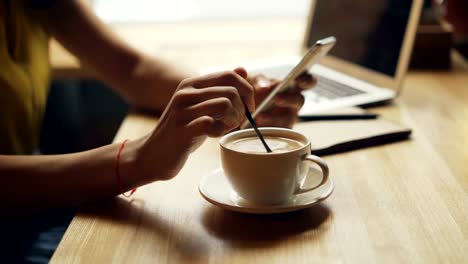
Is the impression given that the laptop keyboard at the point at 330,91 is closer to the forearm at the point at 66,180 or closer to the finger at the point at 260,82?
the finger at the point at 260,82

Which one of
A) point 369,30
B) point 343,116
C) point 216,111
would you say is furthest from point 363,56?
point 216,111

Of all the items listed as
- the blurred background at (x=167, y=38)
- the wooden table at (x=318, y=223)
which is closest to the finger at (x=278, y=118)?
the wooden table at (x=318, y=223)

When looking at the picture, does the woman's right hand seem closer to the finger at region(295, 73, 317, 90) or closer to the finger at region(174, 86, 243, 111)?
the finger at region(174, 86, 243, 111)

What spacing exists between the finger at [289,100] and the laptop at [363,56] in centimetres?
9

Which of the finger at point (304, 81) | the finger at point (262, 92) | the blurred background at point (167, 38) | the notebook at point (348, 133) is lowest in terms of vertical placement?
the blurred background at point (167, 38)

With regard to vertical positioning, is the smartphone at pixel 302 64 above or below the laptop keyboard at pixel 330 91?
above

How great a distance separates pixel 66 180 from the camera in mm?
736

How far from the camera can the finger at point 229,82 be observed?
2.41 ft

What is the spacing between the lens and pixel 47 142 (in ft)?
6.73

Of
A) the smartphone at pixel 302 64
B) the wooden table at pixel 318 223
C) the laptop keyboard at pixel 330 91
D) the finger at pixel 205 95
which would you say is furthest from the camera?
the laptop keyboard at pixel 330 91

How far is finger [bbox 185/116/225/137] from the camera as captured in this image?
0.67m

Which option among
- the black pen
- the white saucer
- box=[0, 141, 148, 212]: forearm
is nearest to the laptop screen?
the black pen

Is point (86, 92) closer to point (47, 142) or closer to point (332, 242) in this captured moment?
point (47, 142)

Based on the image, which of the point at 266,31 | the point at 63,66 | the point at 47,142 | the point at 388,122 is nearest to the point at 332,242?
the point at 388,122
